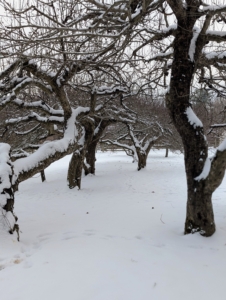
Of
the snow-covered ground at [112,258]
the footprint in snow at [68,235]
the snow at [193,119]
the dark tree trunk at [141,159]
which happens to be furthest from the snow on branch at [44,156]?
the dark tree trunk at [141,159]

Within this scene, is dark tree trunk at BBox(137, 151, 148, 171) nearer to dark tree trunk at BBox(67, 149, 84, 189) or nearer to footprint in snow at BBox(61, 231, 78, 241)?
dark tree trunk at BBox(67, 149, 84, 189)

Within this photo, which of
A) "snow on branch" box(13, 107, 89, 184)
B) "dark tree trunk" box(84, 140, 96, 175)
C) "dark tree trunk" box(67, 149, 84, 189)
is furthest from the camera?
"dark tree trunk" box(84, 140, 96, 175)

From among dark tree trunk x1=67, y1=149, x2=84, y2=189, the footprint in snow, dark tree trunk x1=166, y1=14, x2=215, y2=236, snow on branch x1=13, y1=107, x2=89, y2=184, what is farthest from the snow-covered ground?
dark tree trunk x1=67, y1=149, x2=84, y2=189

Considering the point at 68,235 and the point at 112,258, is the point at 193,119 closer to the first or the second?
the point at 112,258

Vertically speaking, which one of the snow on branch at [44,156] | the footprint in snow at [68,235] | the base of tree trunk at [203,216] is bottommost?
the footprint in snow at [68,235]

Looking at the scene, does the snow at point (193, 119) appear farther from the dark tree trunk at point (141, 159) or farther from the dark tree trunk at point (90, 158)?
the dark tree trunk at point (141, 159)

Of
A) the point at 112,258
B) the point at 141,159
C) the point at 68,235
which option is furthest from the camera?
the point at 141,159

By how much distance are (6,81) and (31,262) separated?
416 cm

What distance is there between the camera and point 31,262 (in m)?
2.58

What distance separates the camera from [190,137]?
3.48m

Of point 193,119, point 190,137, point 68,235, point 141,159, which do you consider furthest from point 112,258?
point 141,159

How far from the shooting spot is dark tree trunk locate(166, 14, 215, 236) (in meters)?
3.39

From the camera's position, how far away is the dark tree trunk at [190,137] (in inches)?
133

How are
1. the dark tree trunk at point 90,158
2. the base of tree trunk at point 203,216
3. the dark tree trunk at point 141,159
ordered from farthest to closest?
1. the dark tree trunk at point 141,159
2. the dark tree trunk at point 90,158
3. the base of tree trunk at point 203,216
